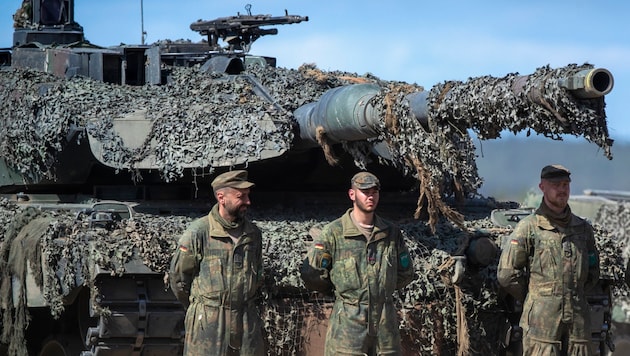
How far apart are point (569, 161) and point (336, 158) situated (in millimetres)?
16866

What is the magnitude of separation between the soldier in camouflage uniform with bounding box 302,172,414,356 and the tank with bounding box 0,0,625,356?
2.09ft

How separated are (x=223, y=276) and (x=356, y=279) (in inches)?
35.6

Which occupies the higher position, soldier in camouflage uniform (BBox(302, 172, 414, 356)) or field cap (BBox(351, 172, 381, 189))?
field cap (BBox(351, 172, 381, 189))

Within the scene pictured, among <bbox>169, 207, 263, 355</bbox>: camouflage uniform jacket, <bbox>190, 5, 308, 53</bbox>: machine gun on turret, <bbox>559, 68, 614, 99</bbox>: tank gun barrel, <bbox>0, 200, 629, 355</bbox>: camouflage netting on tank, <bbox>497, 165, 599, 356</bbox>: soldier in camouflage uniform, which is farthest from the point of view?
<bbox>190, 5, 308, 53</bbox>: machine gun on turret

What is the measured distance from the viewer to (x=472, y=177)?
10617mm

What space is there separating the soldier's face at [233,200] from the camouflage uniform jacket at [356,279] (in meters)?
0.58

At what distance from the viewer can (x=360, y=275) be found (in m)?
8.77

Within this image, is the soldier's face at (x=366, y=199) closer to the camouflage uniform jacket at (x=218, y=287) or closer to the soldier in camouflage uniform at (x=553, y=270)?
the camouflage uniform jacket at (x=218, y=287)

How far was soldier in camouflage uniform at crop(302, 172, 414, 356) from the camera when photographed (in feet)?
Result: 28.7

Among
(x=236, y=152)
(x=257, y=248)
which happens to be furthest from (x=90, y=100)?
(x=257, y=248)

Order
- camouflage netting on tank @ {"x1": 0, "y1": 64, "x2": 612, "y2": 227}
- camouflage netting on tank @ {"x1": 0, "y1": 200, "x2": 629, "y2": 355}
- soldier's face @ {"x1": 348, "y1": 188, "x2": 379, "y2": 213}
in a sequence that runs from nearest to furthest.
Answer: camouflage netting on tank @ {"x1": 0, "y1": 64, "x2": 612, "y2": 227} → soldier's face @ {"x1": 348, "y1": 188, "x2": 379, "y2": 213} → camouflage netting on tank @ {"x1": 0, "y1": 200, "x2": 629, "y2": 355}

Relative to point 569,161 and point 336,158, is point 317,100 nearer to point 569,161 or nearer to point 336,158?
point 336,158

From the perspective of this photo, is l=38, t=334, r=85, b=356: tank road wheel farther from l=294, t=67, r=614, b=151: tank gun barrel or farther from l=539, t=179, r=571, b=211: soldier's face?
l=539, t=179, r=571, b=211: soldier's face

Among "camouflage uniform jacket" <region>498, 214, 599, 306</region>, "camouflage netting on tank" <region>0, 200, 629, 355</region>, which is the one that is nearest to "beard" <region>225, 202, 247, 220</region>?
"camouflage netting on tank" <region>0, 200, 629, 355</region>
